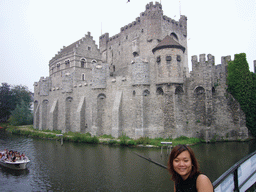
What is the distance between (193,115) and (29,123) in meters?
39.8

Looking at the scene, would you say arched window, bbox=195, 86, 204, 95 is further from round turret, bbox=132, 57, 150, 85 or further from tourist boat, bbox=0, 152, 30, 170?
tourist boat, bbox=0, 152, 30, 170

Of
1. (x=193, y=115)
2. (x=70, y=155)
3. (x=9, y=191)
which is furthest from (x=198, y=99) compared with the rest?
(x=9, y=191)

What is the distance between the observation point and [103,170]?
507 inches

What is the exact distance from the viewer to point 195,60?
21.9 metres

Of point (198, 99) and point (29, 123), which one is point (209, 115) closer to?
point (198, 99)

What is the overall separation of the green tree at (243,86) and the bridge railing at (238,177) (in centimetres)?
1984

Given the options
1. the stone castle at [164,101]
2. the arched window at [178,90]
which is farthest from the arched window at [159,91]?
the arched window at [178,90]

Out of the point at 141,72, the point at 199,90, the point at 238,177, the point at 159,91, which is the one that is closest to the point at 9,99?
the point at 141,72

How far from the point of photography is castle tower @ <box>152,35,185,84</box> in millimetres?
20984

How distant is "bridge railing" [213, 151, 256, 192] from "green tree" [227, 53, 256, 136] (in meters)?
19.8

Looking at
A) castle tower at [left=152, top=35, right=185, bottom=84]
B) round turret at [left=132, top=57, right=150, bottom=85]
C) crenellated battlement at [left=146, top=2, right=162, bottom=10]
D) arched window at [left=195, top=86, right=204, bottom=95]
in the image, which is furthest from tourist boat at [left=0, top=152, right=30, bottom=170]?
crenellated battlement at [left=146, top=2, right=162, bottom=10]

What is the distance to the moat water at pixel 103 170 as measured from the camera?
10.6m

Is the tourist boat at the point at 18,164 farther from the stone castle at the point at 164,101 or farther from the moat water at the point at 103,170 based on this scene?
the stone castle at the point at 164,101

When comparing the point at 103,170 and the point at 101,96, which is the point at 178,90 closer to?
the point at 101,96
